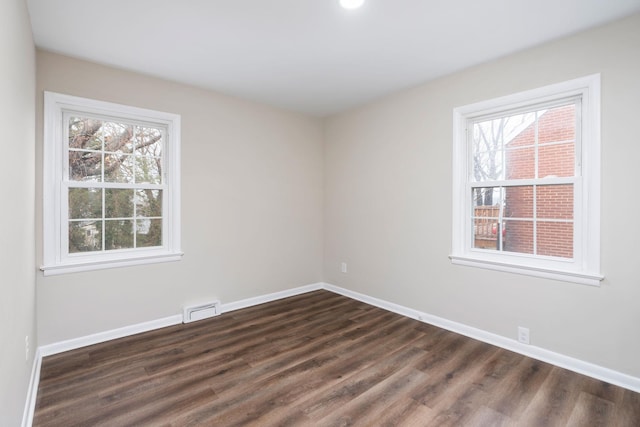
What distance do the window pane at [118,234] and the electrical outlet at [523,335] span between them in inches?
144

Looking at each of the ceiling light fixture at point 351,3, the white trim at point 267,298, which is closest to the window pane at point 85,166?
the white trim at point 267,298

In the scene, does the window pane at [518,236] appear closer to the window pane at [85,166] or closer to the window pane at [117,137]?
the window pane at [117,137]

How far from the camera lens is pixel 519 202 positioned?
9.18ft

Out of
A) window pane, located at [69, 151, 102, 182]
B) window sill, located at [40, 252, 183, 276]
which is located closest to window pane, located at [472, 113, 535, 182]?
window sill, located at [40, 252, 183, 276]

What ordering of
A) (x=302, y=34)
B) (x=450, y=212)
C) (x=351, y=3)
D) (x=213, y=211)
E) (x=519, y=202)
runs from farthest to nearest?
(x=213, y=211) < (x=450, y=212) < (x=519, y=202) < (x=302, y=34) < (x=351, y=3)

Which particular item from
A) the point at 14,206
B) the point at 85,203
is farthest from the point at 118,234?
the point at 14,206

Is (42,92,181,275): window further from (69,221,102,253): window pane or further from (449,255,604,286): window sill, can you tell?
(449,255,604,286): window sill

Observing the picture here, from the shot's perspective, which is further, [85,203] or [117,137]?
[117,137]

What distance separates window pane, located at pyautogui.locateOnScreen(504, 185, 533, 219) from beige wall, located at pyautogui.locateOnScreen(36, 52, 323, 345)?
8.08ft

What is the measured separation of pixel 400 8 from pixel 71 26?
2322mm

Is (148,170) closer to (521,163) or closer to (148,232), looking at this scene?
(148,232)

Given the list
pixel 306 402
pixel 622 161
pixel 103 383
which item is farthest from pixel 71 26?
pixel 622 161

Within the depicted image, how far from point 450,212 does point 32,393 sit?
353cm

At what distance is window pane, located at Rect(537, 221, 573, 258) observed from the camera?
2.54 metres
